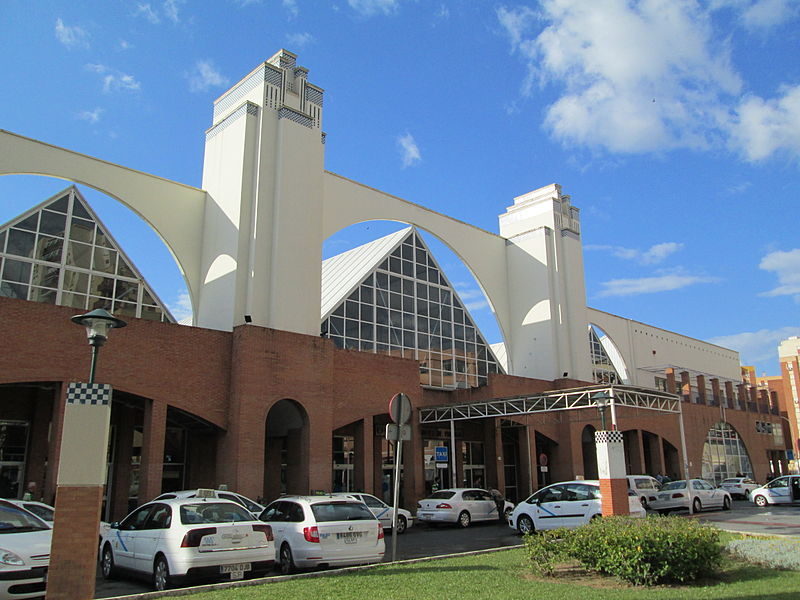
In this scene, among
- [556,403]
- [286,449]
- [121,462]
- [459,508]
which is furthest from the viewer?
[556,403]

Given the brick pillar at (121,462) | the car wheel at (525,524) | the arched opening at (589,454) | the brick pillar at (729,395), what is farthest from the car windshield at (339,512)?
the brick pillar at (729,395)

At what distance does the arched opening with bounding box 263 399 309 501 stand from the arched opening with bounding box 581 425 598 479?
18284 mm

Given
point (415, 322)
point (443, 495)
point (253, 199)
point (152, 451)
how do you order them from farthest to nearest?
point (415, 322), point (253, 199), point (443, 495), point (152, 451)

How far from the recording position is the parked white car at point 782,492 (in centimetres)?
2961

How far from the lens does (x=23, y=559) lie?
31.1 ft

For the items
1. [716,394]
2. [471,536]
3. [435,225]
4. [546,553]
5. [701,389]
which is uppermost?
[435,225]

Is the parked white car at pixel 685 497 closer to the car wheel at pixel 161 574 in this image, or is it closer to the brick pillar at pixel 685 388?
the brick pillar at pixel 685 388

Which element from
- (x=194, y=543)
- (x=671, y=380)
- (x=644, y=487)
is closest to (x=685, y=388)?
(x=671, y=380)

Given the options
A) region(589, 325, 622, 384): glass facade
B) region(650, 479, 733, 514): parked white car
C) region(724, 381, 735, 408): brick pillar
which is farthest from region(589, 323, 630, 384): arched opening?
region(650, 479, 733, 514): parked white car

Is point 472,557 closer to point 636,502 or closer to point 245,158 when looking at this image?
point 636,502

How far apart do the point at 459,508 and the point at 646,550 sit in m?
14.3

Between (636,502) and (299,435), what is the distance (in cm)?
1118

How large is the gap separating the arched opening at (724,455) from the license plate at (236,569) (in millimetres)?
42165

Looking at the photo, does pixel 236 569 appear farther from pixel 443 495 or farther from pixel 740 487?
pixel 740 487
